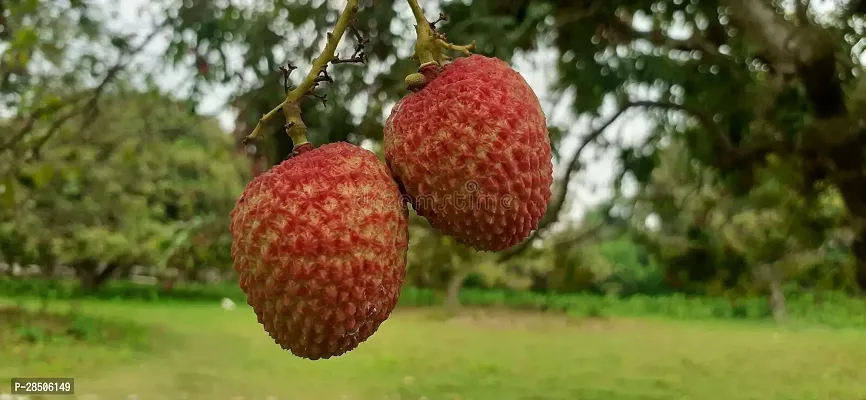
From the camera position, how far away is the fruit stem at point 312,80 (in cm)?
81

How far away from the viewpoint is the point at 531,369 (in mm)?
9523

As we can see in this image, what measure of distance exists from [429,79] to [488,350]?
35.2 feet

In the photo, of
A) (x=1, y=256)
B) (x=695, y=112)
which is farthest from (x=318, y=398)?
(x=1, y=256)

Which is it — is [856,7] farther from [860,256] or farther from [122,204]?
[122,204]

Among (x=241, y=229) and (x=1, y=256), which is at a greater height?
(x=1, y=256)

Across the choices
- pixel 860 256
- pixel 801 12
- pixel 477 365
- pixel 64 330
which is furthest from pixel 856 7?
pixel 64 330

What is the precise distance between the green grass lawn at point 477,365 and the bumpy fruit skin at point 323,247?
6.92 metres

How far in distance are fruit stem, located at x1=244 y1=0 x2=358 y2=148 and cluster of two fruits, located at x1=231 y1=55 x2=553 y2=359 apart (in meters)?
0.05

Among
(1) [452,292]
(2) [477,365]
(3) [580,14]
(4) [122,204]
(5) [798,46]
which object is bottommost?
(2) [477,365]

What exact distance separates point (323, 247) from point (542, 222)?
1.91 meters

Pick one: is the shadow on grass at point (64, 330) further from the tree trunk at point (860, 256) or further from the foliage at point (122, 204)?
the tree trunk at point (860, 256)

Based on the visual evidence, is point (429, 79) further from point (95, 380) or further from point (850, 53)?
point (95, 380)

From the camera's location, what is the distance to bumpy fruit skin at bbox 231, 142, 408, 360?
855 millimetres

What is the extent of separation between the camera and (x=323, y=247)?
854 millimetres
